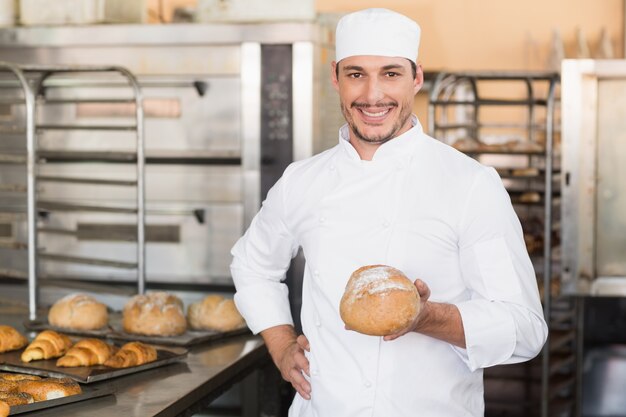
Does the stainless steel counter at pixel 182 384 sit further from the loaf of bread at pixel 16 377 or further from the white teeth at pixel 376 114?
the white teeth at pixel 376 114

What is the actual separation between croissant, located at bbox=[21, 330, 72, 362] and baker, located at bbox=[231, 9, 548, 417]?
0.65m

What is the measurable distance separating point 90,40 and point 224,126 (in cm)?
66

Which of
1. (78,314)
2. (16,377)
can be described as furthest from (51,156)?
(16,377)

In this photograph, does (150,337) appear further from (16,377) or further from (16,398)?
(16,398)

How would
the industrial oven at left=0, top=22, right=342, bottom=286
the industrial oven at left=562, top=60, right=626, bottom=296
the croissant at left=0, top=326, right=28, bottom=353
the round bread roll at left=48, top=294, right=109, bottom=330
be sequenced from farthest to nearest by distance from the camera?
the industrial oven at left=0, top=22, right=342, bottom=286 < the industrial oven at left=562, top=60, right=626, bottom=296 < the round bread roll at left=48, top=294, right=109, bottom=330 < the croissant at left=0, top=326, right=28, bottom=353

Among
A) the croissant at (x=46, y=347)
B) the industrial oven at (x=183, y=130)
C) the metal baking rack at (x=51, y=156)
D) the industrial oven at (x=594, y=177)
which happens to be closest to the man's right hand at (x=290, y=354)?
the croissant at (x=46, y=347)

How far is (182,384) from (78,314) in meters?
0.61

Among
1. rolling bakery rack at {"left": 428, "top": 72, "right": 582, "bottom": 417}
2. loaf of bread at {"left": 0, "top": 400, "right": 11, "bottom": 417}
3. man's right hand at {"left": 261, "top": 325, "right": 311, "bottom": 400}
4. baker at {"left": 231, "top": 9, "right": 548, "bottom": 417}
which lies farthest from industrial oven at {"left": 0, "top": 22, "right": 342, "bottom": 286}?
loaf of bread at {"left": 0, "top": 400, "right": 11, "bottom": 417}

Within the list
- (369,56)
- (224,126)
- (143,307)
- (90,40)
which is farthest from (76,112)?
(369,56)

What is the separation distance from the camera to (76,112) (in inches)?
145

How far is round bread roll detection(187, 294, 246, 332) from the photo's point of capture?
2.63 metres

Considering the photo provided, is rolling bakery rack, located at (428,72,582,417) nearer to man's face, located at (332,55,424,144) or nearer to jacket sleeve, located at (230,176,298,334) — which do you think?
jacket sleeve, located at (230,176,298,334)

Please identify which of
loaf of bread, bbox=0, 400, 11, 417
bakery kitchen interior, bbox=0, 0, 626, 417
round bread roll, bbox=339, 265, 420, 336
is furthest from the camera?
bakery kitchen interior, bbox=0, 0, 626, 417

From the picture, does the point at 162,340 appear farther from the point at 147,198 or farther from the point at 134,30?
the point at 134,30
